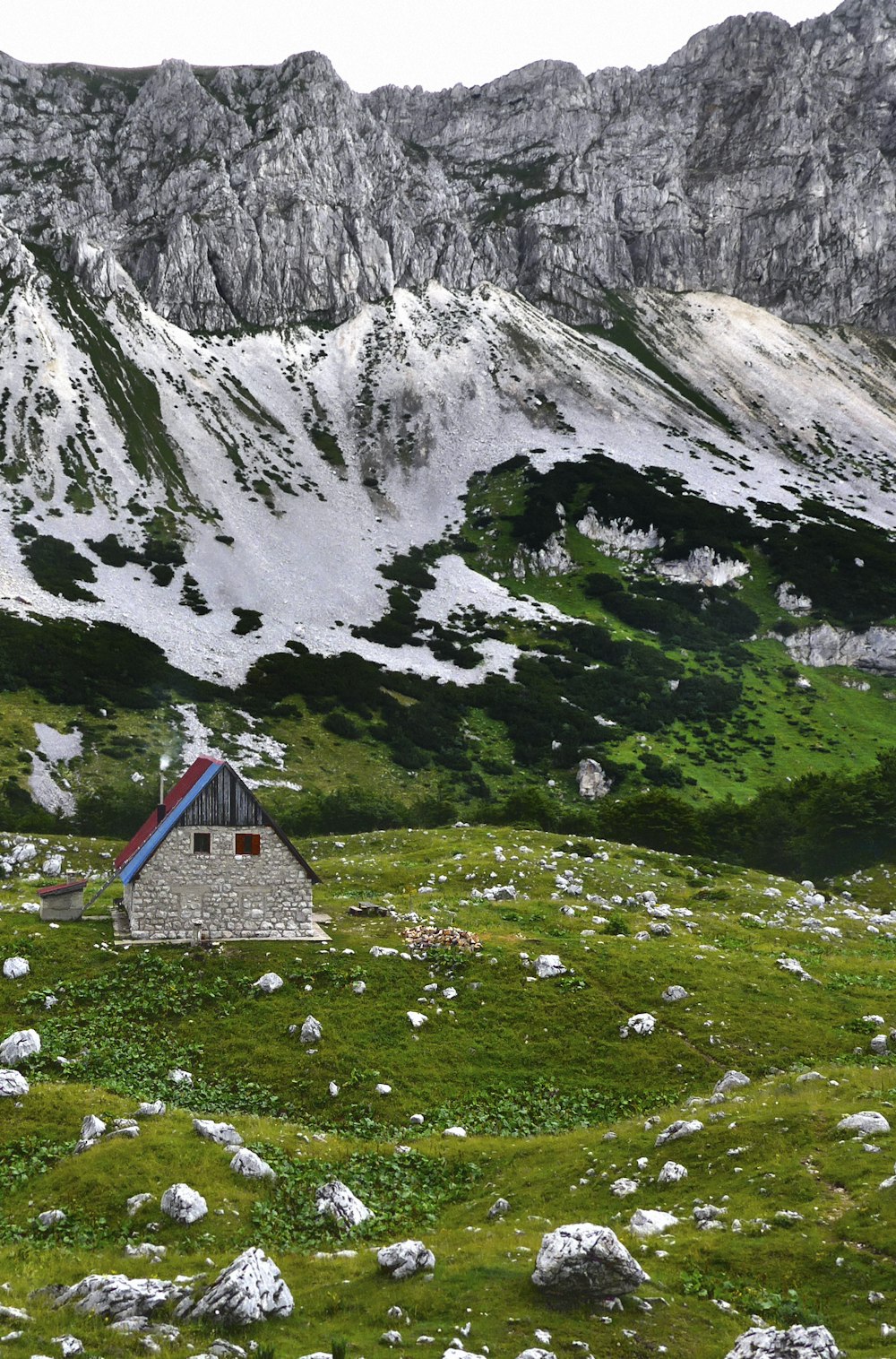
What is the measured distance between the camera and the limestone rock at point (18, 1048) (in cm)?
2189

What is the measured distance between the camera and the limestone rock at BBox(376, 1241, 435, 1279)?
12.5 metres

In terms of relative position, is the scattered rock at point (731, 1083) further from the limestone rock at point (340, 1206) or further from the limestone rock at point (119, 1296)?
the limestone rock at point (119, 1296)

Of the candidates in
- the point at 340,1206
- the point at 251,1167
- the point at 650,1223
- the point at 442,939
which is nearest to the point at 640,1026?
the point at 442,939

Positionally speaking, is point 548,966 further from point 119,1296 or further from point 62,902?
point 119,1296

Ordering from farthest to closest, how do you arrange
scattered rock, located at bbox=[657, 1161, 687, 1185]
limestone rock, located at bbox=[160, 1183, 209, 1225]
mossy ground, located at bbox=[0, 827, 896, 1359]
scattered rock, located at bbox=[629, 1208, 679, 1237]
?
1. scattered rock, located at bbox=[657, 1161, 687, 1185]
2. limestone rock, located at bbox=[160, 1183, 209, 1225]
3. scattered rock, located at bbox=[629, 1208, 679, 1237]
4. mossy ground, located at bbox=[0, 827, 896, 1359]

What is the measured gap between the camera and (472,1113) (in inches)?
856

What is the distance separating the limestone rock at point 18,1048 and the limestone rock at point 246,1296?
41.6 ft

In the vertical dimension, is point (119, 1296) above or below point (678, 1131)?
above

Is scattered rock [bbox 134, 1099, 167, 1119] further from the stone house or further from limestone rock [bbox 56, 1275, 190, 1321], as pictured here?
the stone house

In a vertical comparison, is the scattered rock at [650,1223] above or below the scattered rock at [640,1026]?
above

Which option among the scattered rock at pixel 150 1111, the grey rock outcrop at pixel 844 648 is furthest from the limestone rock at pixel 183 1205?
the grey rock outcrop at pixel 844 648

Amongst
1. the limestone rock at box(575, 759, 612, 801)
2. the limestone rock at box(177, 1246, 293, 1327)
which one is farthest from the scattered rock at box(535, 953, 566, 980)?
the limestone rock at box(575, 759, 612, 801)

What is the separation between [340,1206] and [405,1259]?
365 cm

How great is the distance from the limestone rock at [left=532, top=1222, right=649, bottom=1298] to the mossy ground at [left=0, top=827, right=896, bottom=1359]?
0.28 m
